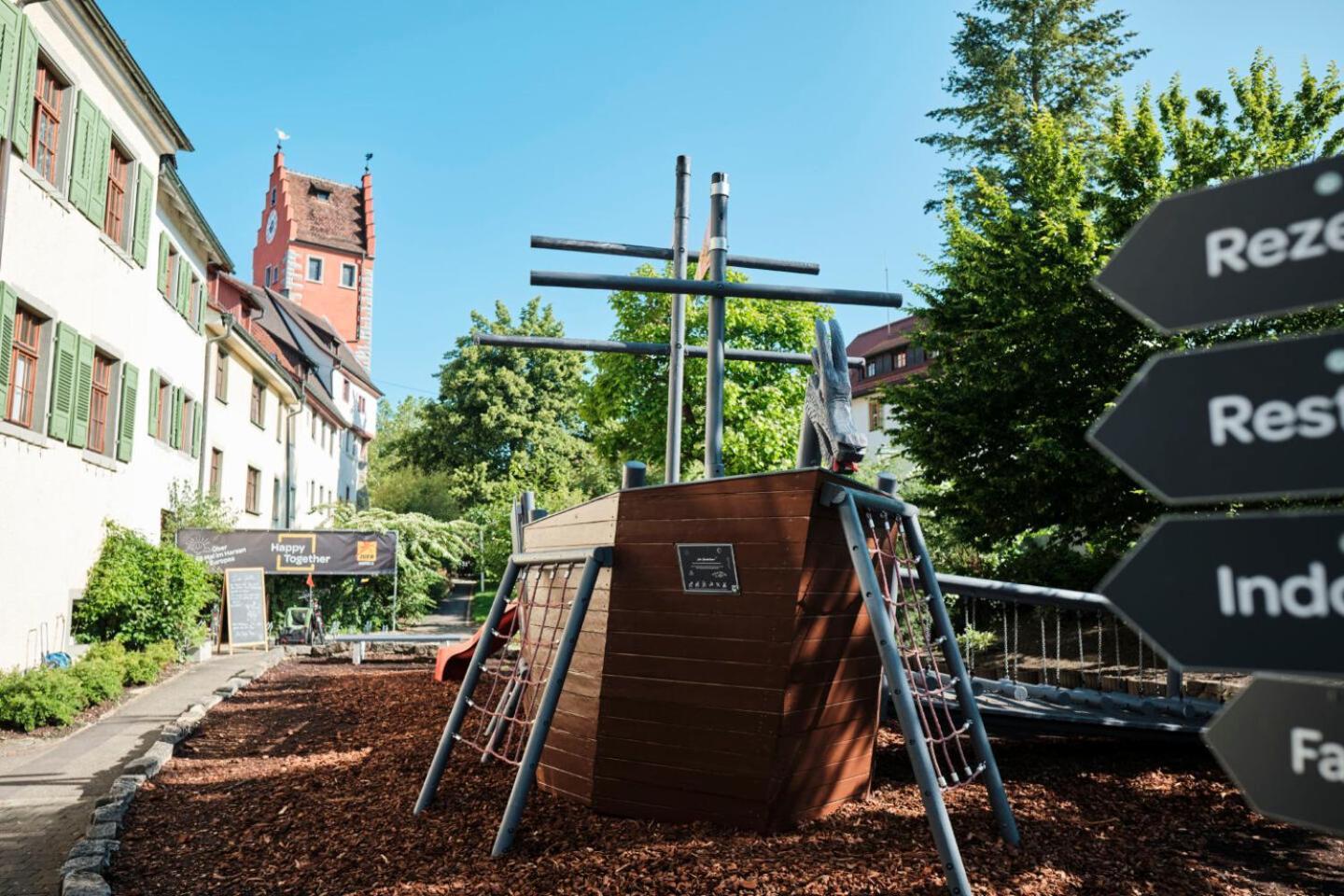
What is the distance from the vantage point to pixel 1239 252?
1857mm

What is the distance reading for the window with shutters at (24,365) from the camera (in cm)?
1210

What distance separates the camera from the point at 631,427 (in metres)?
27.9

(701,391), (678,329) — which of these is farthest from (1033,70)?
(678,329)

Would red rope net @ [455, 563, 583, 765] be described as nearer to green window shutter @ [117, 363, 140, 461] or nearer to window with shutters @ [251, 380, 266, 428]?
green window shutter @ [117, 363, 140, 461]

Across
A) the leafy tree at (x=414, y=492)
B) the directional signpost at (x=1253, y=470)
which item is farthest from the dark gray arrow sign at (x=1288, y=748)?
the leafy tree at (x=414, y=492)

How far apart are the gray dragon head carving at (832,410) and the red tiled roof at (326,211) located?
53.0 metres

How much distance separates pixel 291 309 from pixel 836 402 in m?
41.1

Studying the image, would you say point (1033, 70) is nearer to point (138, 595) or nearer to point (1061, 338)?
point (1061, 338)

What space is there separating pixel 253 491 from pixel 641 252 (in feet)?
72.4

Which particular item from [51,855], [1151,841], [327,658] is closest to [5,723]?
[51,855]

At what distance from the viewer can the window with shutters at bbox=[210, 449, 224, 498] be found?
2334 cm

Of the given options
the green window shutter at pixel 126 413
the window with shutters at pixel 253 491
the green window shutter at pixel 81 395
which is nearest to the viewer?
the green window shutter at pixel 81 395

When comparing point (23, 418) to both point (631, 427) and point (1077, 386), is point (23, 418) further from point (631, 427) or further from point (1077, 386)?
point (631, 427)

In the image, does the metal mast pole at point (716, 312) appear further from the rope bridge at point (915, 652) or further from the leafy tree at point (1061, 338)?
the leafy tree at point (1061, 338)
